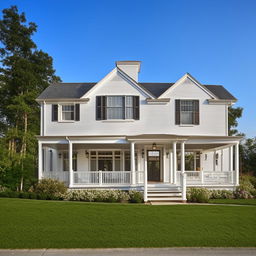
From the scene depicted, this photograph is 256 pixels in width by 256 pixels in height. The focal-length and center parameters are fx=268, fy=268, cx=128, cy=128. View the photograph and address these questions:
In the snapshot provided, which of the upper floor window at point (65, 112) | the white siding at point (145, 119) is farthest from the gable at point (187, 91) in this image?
the upper floor window at point (65, 112)

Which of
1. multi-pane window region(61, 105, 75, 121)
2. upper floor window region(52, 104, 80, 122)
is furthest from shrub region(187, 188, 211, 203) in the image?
multi-pane window region(61, 105, 75, 121)

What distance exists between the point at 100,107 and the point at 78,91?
3.08 m

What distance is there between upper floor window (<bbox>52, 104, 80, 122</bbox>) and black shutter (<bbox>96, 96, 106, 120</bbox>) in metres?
1.40

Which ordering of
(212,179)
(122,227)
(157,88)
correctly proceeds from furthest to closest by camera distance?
(157,88) → (212,179) → (122,227)

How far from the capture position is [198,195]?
15.4m

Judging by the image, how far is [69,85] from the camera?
2203 centimetres

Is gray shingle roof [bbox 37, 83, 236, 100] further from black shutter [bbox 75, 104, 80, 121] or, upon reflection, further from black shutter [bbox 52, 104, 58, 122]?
black shutter [bbox 75, 104, 80, 121]

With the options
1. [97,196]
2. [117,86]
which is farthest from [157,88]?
[97,196]

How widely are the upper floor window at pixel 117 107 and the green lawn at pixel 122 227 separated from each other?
8.34m

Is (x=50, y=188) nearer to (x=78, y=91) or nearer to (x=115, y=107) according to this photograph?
(x=115, y=107)

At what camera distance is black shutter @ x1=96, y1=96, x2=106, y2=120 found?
1905 cm

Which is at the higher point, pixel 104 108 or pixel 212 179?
pixel 104 108

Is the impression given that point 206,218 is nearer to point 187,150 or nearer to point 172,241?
point 172,241

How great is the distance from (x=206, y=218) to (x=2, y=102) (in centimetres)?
2831
